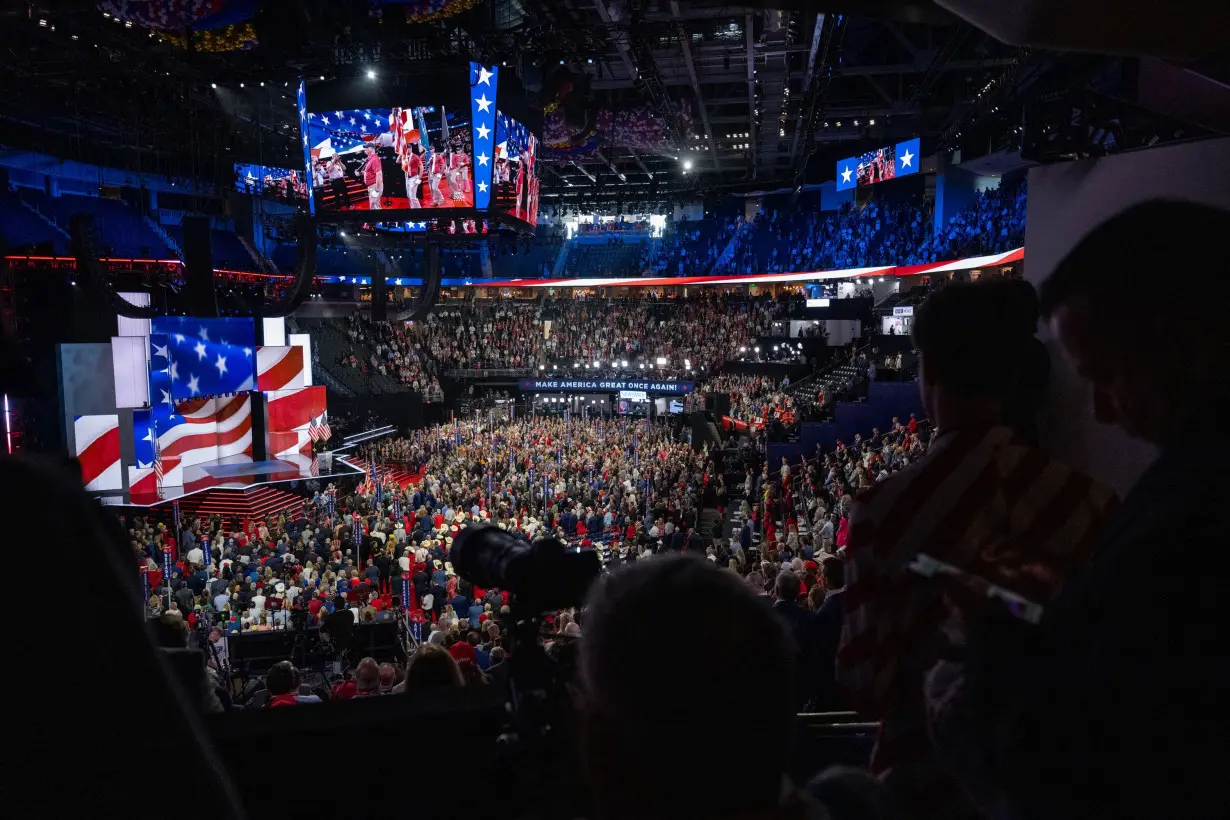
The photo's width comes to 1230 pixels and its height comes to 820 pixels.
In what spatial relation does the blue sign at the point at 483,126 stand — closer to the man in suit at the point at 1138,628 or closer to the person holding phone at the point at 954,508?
the person holding phone at the point at 954,508

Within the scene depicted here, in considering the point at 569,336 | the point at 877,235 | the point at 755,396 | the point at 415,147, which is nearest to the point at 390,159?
the point at 415,147

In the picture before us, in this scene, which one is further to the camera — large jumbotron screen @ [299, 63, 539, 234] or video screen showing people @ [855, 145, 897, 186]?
video screen showing people @ [855, 145, 897, 186]

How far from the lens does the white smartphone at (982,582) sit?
140 cm

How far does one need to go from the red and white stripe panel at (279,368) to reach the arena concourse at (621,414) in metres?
0.16

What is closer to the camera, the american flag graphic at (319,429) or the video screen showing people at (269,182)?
the american flag graphic at (319,429)

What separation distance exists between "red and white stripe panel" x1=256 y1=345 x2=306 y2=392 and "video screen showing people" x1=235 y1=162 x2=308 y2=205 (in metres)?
6.25

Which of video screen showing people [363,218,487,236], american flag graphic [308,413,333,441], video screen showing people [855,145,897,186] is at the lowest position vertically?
american flag graphic [308,413,333,441]

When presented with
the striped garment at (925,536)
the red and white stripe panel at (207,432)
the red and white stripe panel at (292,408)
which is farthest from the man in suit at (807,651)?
the red and white stripe panel at (292,408)

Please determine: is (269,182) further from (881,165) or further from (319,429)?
(881,165)

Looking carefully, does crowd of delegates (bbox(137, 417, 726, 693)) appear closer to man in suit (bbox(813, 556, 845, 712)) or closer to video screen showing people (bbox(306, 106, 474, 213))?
man in suit (bbox(813, 556, 845, 712))

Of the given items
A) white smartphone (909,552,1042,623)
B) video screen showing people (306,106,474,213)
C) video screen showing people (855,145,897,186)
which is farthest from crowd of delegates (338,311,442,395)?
white smartphone (909,552,1042,623)

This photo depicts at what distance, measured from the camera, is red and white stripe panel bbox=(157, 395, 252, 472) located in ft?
65.9

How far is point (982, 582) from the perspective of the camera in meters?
1.55

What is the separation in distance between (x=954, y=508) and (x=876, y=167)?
26361mm
